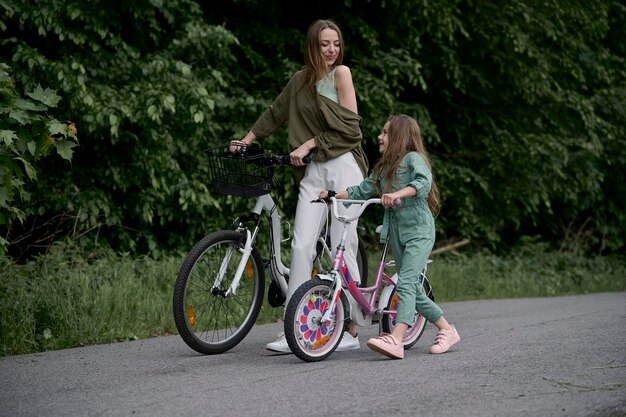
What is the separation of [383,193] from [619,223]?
37.8ft

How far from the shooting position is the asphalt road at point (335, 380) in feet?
14.9

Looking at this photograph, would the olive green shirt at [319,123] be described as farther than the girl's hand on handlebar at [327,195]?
Yes

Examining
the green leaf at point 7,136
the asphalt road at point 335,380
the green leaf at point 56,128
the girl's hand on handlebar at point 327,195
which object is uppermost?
the green leaf at point 56,128

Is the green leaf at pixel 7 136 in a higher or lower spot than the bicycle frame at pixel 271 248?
higher

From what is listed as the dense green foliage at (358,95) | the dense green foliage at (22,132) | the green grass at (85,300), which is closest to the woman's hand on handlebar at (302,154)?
the dense green foliage at (22,132)

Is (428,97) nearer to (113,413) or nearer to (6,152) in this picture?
(6,152)

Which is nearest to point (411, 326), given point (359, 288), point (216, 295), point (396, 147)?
point (359, 288)

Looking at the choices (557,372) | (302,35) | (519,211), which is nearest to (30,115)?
(557,372)

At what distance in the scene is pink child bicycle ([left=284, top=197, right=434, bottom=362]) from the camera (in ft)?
19.0

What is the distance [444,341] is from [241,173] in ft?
5.55

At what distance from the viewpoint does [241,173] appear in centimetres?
620

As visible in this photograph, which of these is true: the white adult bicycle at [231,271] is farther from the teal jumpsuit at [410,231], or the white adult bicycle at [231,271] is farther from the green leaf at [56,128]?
the green leaf at [56,128]

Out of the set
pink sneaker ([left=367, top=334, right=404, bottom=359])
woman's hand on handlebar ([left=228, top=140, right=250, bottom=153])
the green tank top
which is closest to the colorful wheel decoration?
pink sneaker ([left=367, top=334, right=404, bottom=359])

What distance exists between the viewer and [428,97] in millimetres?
14555
